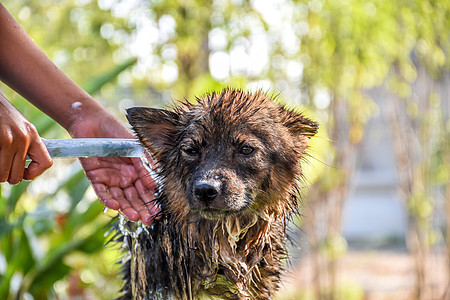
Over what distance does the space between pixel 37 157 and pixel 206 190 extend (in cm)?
48

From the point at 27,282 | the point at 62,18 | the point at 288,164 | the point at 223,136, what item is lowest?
the point at 27,282

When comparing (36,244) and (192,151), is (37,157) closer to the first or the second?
(192,151)

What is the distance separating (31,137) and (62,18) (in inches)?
205

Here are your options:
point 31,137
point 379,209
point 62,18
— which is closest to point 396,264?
point 379,209

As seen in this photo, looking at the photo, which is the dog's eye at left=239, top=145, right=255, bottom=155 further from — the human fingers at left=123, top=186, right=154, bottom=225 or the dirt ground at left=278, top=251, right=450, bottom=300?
the dirt ground at left=278, top=251, right=450, bottom=300

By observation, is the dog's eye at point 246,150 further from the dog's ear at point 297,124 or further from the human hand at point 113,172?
the human hand at point 113,172

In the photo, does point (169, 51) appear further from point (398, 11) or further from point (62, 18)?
point (398, 11)

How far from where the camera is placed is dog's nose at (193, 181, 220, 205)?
1645mm

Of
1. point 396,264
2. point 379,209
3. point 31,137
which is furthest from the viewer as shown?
point 379,209

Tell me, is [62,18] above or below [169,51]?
above

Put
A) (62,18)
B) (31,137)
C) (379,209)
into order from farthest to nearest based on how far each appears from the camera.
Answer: (379,209)
(62,18)
(31,137)

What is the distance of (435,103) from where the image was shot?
578 centimetres

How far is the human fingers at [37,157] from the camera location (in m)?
1.48

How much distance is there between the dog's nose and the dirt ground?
3769 mm
